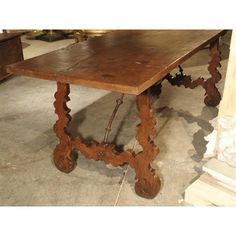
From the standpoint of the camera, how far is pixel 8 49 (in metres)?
4.04

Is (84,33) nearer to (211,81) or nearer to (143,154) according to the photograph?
(211,81)

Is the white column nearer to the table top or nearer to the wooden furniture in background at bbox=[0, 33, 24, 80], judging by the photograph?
the table top

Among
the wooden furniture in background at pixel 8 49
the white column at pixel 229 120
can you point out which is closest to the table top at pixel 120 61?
the white column at pixel 229 120

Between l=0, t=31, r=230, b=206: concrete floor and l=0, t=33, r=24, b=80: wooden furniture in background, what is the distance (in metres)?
0.32

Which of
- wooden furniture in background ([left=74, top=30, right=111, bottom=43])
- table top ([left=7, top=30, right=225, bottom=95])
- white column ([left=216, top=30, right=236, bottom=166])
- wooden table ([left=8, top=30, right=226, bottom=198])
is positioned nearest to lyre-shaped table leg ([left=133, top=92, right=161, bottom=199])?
wooden table ([left=8, top=30, right=226, bottom=198])

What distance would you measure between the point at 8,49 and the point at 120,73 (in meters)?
2.90

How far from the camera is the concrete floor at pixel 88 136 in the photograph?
195 cm

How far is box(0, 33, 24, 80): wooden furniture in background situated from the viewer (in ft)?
13.0

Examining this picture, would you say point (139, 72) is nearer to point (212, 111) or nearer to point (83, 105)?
point (212, 111)

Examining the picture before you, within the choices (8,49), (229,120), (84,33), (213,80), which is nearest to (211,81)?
(213,80)

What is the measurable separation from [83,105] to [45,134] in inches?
29.8

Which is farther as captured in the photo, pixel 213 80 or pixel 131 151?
pixel 213 80
